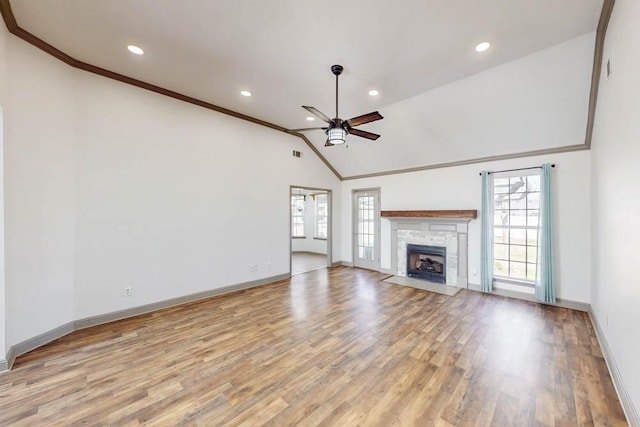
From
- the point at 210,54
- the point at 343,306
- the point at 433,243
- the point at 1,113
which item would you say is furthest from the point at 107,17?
the point at 433,243

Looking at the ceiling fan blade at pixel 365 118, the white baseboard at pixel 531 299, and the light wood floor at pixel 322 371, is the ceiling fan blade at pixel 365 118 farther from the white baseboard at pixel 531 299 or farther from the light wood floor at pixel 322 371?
the white baseboard at pixel 531 299

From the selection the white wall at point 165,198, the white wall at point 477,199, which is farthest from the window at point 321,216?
the white wall at point 165,198

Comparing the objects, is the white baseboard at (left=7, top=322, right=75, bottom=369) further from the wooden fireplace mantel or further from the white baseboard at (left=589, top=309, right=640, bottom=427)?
the wooden fireplace mantel

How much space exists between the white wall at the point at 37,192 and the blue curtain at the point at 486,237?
255 inches

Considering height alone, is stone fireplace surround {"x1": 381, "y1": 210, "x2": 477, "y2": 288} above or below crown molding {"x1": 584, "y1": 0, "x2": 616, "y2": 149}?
below

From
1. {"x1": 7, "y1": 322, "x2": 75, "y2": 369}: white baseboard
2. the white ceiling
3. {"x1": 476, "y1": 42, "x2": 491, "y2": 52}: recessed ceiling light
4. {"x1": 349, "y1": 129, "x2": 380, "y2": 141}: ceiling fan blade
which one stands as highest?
the white ceiling

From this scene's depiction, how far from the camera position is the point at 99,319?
3.49 m

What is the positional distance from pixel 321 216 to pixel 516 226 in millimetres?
6413

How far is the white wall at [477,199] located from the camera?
3982mm

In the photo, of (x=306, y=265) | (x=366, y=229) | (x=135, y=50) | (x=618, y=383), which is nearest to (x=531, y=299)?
(x=618, y=383)

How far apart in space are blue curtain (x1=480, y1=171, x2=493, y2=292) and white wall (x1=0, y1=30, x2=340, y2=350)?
4.25 meters

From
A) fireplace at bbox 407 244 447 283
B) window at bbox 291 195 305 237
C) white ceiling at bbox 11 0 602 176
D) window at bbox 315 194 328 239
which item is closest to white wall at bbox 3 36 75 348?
white ceiling at bbox 11 0 602 176

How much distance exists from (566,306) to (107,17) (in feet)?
23.6

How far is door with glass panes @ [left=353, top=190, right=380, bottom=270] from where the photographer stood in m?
6.85
